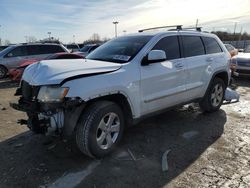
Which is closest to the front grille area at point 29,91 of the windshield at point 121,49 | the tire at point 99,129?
the tire at point 99,129

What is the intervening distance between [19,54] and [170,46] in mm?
10729

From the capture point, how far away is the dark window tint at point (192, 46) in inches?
203

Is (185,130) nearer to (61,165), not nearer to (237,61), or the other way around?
(61,165)

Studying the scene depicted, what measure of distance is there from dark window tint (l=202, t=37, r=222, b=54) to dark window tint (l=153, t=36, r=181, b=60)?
1.07m

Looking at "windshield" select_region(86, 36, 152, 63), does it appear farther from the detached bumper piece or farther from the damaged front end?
the detached bumper piece

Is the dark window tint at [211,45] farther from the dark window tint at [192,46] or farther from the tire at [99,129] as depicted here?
the tire at [99,129]

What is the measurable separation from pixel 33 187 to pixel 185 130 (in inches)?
116

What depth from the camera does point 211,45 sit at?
19.3 ft

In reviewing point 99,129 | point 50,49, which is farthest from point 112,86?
point 50,49

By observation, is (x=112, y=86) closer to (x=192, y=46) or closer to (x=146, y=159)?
(x=146, y=159)

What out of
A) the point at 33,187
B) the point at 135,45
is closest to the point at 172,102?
the point at 135,45

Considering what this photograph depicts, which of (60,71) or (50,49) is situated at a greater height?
(60,71)

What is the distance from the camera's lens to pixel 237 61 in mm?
10641

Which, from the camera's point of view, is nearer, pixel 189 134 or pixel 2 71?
pixel 189 134
